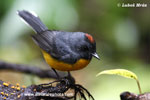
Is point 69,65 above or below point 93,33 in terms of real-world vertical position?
below

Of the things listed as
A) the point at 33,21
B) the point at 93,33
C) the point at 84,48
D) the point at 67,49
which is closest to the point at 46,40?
the point at 67,49

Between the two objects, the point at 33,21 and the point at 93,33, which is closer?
the point at 33,21

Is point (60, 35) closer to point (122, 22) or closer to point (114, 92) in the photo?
point (114, 92)

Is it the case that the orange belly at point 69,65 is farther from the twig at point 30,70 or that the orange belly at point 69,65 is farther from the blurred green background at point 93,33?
the blurred green background at point 93,33

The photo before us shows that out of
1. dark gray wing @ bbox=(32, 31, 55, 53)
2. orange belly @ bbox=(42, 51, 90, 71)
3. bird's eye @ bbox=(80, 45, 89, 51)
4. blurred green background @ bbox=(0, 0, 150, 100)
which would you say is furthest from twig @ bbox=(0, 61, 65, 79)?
blurred green background @ bbox=(0, 0, 150, 100)

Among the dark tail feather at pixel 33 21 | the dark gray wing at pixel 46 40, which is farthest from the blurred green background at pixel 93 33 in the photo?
the dark gray wing at pixel 46 40

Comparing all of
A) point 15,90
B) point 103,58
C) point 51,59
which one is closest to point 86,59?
point 51,59

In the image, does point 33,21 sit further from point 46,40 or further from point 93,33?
point 93,33
